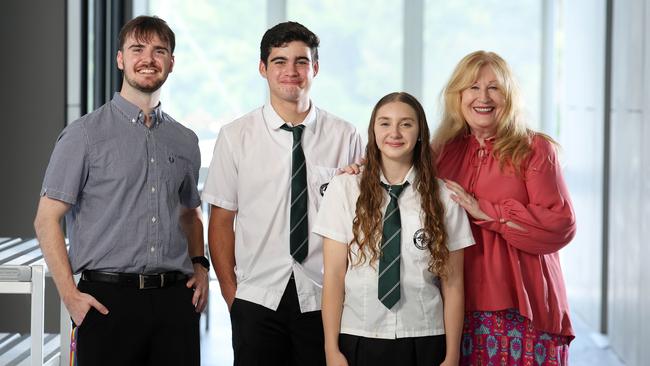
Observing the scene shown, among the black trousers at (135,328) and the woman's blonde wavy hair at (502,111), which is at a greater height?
the woman's blonde wavy hair at (502,111)

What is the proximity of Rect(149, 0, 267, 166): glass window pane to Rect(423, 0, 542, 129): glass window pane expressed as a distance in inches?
62.8

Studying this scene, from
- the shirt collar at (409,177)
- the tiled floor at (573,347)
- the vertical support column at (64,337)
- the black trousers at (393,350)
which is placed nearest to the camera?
the black trousers at (393,350)

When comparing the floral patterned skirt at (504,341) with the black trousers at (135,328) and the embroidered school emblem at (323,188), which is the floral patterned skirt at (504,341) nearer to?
the embroidered school emblem at (323,188)

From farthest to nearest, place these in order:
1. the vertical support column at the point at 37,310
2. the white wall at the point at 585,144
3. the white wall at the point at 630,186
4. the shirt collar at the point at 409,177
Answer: the white wall at the point at 585,144 → the white wall at the point at 630,186 → the vertical support column at the point at 37,310 → the shirt collar at the point at 409,177

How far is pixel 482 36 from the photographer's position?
9.05 m

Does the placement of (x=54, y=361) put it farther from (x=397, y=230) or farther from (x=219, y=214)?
(x=397, y=230)

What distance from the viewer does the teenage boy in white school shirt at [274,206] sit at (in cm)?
282

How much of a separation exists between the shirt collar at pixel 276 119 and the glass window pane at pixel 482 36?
5.95 m

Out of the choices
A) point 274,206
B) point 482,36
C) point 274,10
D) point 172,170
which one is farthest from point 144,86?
point 482,36

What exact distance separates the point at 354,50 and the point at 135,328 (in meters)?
6.69

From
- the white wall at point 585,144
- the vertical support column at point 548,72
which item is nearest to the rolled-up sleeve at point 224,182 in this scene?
the white wall at point 585,144

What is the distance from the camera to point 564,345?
2852 millimetres

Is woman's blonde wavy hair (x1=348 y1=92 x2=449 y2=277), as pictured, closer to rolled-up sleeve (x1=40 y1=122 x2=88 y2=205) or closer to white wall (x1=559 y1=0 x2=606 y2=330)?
rolled-up sleeve (x1=40 y1=122 x2=88 y2=205)

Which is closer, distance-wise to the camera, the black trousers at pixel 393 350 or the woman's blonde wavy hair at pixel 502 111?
the black trousers at pixel 393 350
